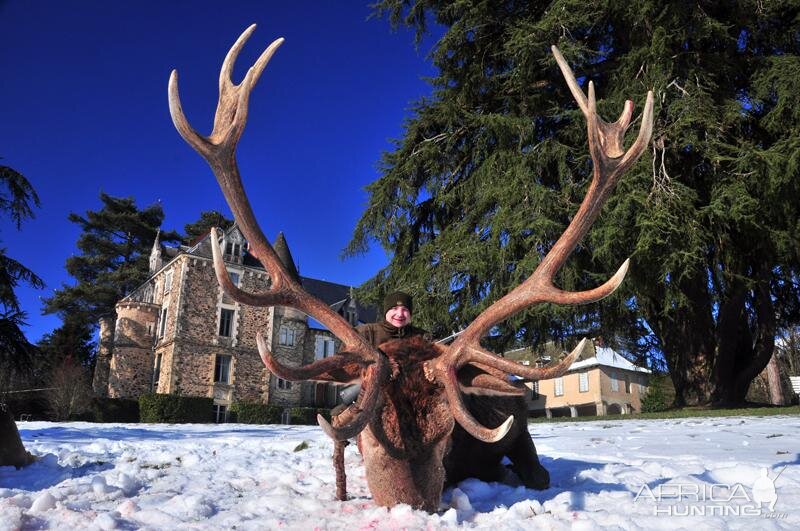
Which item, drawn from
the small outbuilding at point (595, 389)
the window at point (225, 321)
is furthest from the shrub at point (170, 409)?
the small outbuilding at point (595, 389)

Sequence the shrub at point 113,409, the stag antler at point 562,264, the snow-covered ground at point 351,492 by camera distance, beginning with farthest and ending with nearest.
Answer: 1. the shrub at point 113,409
2. the stag antler at point 562,264
3. the snow-covered ground at point 351,492

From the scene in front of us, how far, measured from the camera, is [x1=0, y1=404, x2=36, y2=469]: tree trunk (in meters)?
4.90

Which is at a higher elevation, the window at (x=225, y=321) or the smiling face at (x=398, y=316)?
the window at (x=225, y=321)

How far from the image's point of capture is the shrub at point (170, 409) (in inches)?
1044

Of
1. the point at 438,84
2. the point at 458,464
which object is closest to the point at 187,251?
the point at 438,84

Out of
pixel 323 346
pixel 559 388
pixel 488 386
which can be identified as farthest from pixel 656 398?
pixel 488 386

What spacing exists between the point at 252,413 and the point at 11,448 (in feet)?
89.6

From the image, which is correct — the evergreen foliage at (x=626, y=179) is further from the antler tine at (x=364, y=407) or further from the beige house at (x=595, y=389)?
the beige house at (x=595, y=389)

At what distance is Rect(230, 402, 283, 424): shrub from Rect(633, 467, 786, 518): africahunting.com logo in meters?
29.4

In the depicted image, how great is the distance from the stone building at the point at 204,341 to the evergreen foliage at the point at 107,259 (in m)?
6.63

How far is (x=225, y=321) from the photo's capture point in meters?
34.4

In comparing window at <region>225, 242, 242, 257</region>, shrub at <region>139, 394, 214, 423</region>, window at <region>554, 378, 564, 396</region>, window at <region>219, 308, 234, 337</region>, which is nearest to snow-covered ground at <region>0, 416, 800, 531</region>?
shrub at <region>139, 394, 214, 423</region>

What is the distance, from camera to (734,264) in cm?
1280

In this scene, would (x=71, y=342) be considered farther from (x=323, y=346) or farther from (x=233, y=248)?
(x=323, y=346)
